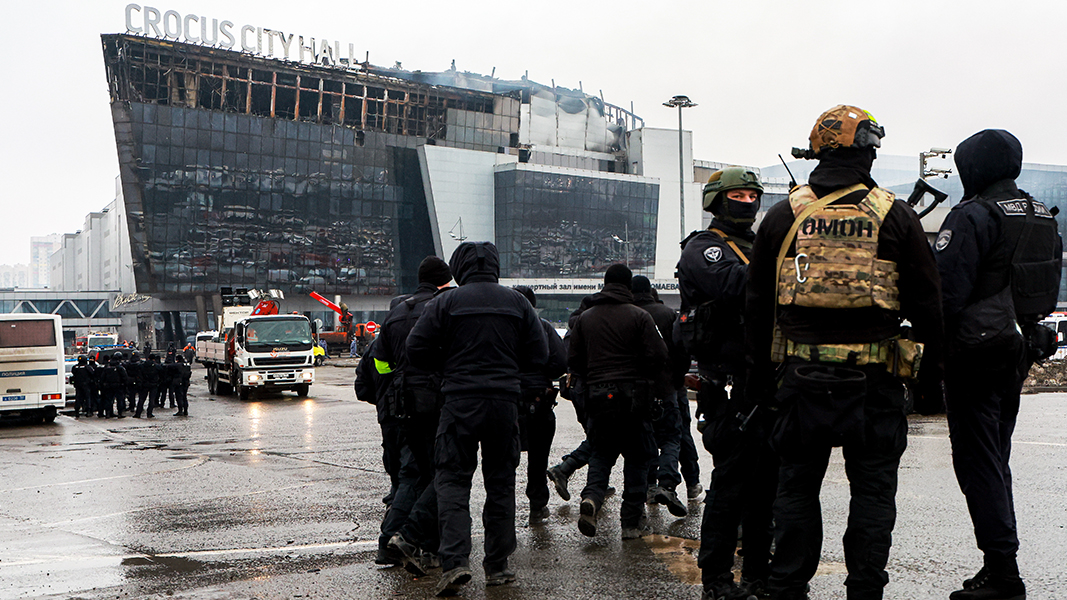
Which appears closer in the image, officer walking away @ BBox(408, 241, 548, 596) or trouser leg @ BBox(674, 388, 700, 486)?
officer walking away @ BBox(408, 241, 548, 596)

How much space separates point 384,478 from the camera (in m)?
10.1

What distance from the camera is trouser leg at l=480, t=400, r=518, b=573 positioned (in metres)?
5.55

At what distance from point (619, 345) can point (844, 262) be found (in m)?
3.08

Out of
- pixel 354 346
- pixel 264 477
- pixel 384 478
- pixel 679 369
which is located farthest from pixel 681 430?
pixel 354 346

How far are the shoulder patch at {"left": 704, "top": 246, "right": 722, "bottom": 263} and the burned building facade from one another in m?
77.8

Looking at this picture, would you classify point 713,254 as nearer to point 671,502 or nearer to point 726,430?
point 726,430

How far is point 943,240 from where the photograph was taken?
4.84 m

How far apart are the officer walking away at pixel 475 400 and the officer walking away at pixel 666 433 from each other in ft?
6.60

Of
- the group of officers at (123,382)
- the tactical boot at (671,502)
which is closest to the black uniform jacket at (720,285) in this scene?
the tactical boot at (671,502)

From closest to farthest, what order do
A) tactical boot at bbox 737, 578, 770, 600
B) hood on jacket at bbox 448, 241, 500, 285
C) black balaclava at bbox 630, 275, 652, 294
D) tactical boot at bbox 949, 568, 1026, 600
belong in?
tactical boot at bbox 949, 568, 1026, 600, tactical boot at bbox 737, 578, 770, 600, hood on jacket at bbox 448, 241, 500, 285, black balaclava at bbox 630, 275, 652, 294

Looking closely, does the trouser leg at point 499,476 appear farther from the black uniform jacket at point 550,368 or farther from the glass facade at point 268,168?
the glass facade at point 268,168

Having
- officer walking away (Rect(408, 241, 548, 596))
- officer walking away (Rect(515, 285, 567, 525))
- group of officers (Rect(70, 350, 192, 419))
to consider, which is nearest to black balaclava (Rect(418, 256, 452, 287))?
officer walking away (Rect(515, 285, 567, 525))

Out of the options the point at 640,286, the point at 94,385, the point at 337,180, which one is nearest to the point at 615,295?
the point at 640,286

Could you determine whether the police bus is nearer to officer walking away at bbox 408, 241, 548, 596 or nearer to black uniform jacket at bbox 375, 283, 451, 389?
black uniform jacket at bbox 375, 283, 451, 389
